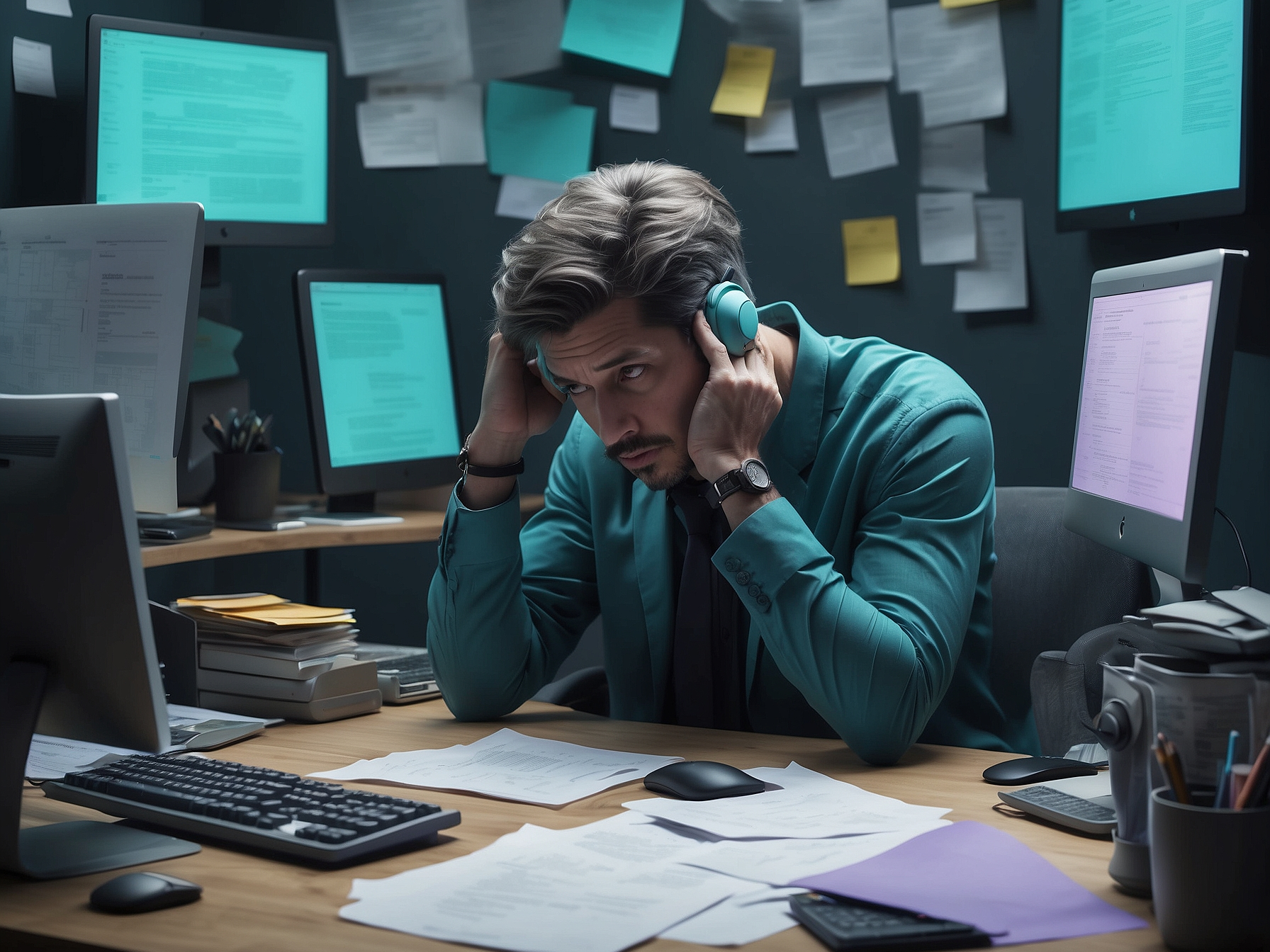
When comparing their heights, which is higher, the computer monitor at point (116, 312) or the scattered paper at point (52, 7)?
the scattered paper at point (52, 7)

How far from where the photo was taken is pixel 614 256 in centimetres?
140

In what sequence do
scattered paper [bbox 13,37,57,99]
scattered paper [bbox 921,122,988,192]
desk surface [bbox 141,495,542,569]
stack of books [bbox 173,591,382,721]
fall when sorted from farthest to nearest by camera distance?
1. scattered paper [bbox 921,122,988,192]
2. scattered paper [bbox 13,37,57,99]
3. desk surface [bbox 141,495,542,569]
4. stack of books [bbox 173,591,382,721]

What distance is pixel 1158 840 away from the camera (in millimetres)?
799

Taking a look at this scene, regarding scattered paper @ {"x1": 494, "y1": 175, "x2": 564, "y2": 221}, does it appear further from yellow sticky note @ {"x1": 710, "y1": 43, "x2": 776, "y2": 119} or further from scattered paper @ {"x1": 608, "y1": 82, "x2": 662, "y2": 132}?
yellow sticky note @ {"x1": 710, "y1": 43, "x2": 776, "y2": 119}

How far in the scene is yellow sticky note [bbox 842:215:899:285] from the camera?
2.42 m

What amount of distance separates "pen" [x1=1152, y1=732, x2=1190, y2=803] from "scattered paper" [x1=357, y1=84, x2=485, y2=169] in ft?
7.14

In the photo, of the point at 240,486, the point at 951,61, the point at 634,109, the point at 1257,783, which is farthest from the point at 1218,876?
the point at 634,109

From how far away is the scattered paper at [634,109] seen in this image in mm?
2598

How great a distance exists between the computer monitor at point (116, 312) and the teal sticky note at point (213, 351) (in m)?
0.68

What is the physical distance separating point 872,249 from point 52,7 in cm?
154

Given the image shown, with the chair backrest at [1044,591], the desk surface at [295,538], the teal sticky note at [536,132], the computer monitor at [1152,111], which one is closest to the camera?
the chair backrest at [1044,591]

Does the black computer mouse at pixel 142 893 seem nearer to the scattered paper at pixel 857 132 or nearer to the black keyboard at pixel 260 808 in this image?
the black keyboard at pixel 260 808

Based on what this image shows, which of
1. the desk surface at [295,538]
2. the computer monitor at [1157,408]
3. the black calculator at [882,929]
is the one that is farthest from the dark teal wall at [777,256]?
the black calculator at [882,929]

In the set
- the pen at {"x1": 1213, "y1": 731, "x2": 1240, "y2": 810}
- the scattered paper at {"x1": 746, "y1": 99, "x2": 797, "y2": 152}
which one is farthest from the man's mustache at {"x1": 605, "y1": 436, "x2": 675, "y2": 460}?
the scattered paper at {"x1": 746, "y1": 99, "x2": 797, "y2": 152}
